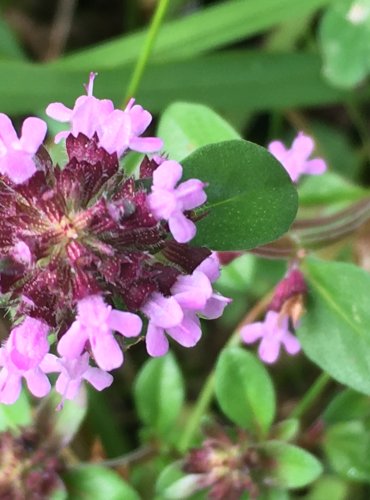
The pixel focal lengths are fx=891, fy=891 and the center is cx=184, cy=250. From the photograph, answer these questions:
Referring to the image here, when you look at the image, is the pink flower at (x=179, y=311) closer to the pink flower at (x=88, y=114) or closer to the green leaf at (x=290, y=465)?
the pink flower at (x=88, y=114)

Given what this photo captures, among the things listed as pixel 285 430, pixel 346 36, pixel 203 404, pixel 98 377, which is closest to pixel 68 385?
pixel 98 377

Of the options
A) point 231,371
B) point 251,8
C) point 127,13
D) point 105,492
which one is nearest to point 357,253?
point 231,371

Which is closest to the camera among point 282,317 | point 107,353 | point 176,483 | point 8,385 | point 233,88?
point 107,353

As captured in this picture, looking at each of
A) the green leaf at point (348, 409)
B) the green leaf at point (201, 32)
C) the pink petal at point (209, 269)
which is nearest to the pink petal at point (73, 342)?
the pink petal at point (209, 269)

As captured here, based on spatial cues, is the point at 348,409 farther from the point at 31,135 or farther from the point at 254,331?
the point at 31,135

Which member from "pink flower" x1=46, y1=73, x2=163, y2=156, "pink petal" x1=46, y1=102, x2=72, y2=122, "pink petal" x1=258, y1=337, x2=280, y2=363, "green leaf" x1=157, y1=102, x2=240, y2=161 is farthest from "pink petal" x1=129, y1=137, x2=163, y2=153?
"pink petal" x1=258, y1=337, x2=280, y2=363

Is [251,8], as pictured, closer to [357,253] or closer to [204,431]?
[357,253]

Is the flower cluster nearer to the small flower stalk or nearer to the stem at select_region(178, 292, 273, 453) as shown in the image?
the small flower stalk
